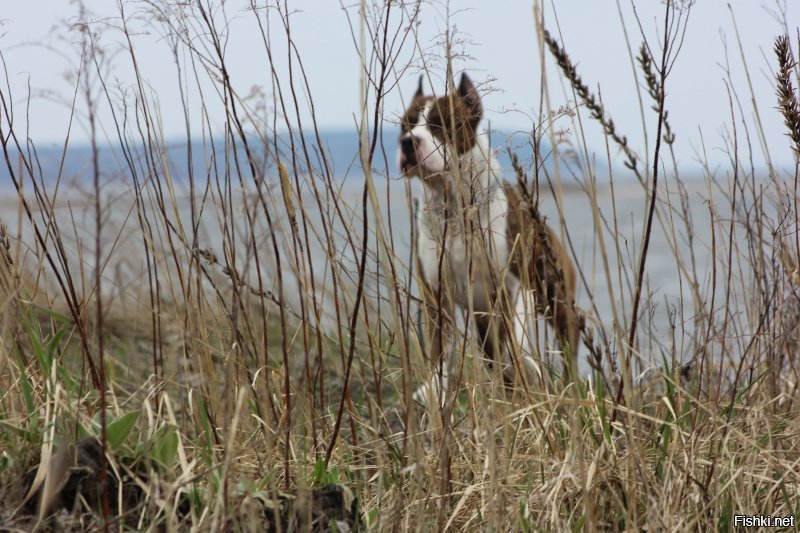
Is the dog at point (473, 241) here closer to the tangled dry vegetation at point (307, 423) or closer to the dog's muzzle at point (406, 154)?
the tangled dry vegetation at point (307, 423)

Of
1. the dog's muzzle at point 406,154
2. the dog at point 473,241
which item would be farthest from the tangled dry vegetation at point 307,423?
the dog's muzzle at point 406,154

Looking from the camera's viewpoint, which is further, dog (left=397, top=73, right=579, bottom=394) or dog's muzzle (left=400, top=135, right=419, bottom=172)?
dog's muzzle (left=400, top=135, right=419, bottom=172)

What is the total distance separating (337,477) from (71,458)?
1.16 feet

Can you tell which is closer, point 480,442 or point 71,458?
point 71,458

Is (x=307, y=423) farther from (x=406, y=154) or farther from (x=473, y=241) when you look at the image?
(x=406, y=154)

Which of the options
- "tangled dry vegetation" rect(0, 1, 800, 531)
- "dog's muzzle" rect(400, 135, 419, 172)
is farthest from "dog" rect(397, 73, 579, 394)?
"dog's muzzle" rect(400, 135, 419, 172)

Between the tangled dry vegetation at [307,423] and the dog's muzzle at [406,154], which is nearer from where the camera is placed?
the tangled dry vegetation at [307,423]

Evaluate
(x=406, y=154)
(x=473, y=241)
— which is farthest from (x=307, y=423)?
(x=406, y=154)

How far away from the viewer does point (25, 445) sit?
3.63 feet

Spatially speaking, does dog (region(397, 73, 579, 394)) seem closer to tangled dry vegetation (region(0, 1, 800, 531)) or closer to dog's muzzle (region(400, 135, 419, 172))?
tangled dry vegetation (region(0, 1, 800, 531))

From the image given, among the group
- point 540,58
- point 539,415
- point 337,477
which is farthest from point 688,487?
point 540,58

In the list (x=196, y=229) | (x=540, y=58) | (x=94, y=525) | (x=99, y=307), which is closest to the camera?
(x=99, y=307)

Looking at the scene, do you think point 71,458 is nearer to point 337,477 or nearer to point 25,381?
point 25,381

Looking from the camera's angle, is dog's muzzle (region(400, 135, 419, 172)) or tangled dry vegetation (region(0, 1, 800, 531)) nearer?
tangled dry vegetation (region(0, 1, 800, 531))
